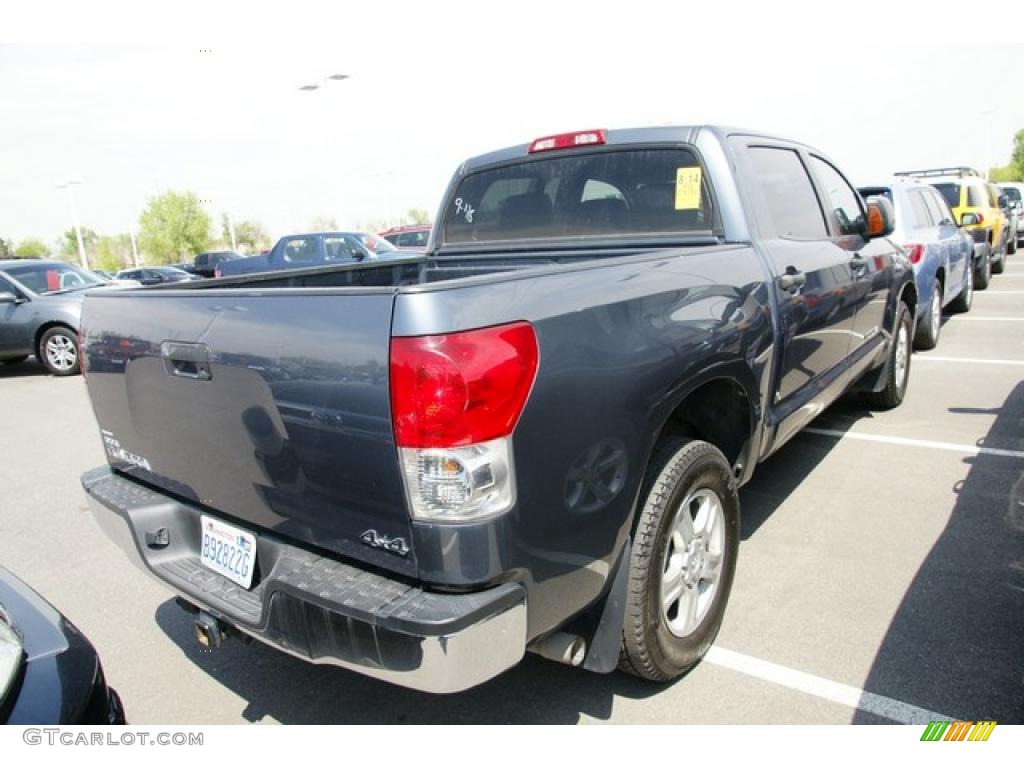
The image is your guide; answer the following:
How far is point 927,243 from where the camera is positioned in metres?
6.92

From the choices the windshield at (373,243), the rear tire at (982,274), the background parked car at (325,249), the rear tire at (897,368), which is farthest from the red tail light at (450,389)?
the rear tire at (982,274)

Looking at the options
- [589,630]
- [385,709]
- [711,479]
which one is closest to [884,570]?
[711,479]

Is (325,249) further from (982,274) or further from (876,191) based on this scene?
(982,274)

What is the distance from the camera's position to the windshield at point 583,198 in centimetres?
322

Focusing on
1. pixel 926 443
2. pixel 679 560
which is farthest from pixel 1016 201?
pixel 679 560

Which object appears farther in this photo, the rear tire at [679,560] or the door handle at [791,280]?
the door handle at [791,280]

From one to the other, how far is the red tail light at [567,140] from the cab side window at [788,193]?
0.75m

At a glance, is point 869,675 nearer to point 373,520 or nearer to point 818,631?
point 818,631

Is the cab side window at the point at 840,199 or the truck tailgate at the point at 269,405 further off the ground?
the cab side window at the point at 840,199

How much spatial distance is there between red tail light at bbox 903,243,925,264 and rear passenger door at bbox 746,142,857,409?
318cm

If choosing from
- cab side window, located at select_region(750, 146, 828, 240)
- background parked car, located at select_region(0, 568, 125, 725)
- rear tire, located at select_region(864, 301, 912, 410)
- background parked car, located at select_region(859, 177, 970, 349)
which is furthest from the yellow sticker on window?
background parked car, located at select_region(859, 177, 970, 349)

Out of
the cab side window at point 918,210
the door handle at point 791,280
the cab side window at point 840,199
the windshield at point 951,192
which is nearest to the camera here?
the door handle at point 791,280

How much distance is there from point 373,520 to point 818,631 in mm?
1976

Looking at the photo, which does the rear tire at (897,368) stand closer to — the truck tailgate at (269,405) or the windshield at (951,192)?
the truck tailgate at (269,405)
